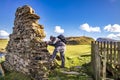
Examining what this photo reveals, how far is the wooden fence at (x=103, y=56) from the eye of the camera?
13909mm

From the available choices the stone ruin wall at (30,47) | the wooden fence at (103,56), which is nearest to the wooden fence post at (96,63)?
the wooden fence at (103,56)

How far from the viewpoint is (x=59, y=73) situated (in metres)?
15.2

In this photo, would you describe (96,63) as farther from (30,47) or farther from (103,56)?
(30,47)

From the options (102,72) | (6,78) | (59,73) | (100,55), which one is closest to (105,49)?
(100,55)

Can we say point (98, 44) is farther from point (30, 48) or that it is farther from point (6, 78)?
point (6, 78)

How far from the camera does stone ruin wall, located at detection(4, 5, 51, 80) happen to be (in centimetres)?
1426

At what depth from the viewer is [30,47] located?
47.5ft

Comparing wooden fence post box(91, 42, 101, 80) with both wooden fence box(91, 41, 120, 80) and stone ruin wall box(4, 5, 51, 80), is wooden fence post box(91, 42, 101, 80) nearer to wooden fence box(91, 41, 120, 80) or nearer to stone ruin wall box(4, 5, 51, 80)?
wooden fence box(91, 41, 120, 80)

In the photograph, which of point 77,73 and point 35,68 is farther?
point 77,73

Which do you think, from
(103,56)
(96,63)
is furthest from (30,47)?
(103,56)

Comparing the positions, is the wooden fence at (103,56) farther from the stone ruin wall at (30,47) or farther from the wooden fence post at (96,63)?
the stone ruin wall at (30,47)

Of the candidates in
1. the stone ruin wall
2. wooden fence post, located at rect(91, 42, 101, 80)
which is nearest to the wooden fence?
wooden fence post, located at rect(91, 42, 101, 80)

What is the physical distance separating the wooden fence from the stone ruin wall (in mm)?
3081

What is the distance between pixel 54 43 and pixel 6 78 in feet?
14.0
